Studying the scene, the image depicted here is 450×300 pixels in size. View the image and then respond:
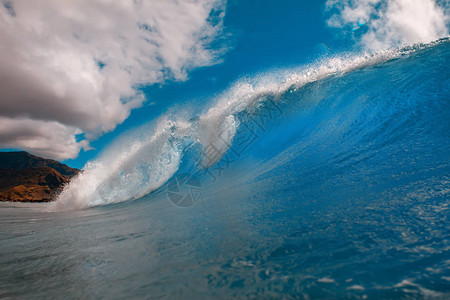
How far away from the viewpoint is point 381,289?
126cm

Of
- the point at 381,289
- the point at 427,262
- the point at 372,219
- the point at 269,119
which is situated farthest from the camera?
the point at 269,119

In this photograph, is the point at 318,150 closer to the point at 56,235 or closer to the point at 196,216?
the point at 196,216

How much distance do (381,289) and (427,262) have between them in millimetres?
468

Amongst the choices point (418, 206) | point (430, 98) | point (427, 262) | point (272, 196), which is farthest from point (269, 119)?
point (427, 262)

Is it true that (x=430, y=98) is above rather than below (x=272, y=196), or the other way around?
above

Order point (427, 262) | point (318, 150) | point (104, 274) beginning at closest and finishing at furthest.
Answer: point (427, 262)
point (104, 274)
point (318, 150)

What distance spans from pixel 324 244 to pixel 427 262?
676mm

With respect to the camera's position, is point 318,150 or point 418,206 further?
point 318,150

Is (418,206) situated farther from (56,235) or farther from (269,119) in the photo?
(269,119)

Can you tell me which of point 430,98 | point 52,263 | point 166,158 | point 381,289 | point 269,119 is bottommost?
point 381,289

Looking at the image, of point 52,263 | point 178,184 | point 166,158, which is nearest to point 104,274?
point 52,263

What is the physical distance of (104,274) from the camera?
6.72 ft

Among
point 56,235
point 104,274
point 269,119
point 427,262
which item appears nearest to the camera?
point 427,262

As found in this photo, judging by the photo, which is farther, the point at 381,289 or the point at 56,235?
the point at 56,235
